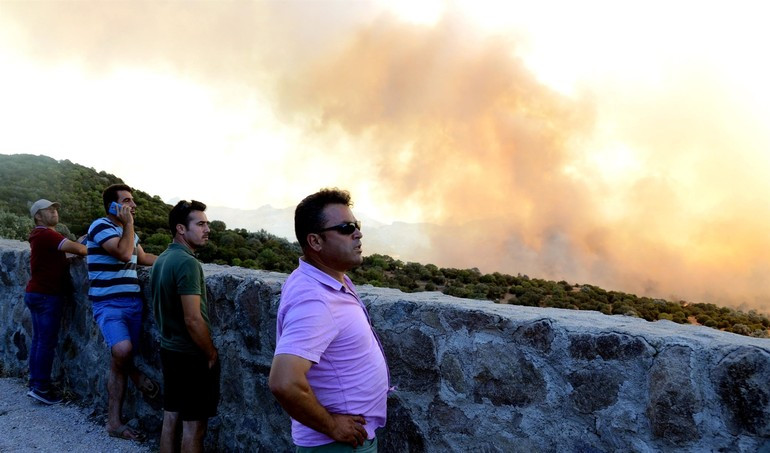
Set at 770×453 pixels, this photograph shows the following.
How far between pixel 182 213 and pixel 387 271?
9.64 metres

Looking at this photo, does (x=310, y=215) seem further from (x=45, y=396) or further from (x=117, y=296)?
(x=45, y=396)

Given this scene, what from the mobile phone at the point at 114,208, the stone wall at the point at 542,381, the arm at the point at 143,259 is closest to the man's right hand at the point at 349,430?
the stone wall at the point at 542,381

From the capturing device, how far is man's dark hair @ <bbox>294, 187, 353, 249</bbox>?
2188 millimetres

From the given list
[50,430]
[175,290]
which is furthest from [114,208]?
[50,430]

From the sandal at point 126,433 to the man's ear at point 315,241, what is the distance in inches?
125

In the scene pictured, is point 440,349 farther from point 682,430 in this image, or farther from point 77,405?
point 77,405

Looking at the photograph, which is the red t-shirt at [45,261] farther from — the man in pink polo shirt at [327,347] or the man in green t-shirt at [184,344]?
the man in pink polo shirt at [327,347]

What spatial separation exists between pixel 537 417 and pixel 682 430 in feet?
1.85

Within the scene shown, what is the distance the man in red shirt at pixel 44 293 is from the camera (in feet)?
17.2

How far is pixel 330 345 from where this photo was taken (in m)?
2.02

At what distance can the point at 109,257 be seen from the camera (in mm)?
4473

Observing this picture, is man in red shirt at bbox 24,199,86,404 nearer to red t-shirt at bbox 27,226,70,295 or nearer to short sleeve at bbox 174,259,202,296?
red t-shirt at bbox 27,226,70,295

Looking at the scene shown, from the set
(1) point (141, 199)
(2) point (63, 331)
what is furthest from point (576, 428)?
(1) point (141, 199)

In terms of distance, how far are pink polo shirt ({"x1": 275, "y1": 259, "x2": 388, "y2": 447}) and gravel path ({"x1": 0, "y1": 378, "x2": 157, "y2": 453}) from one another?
2.95m
